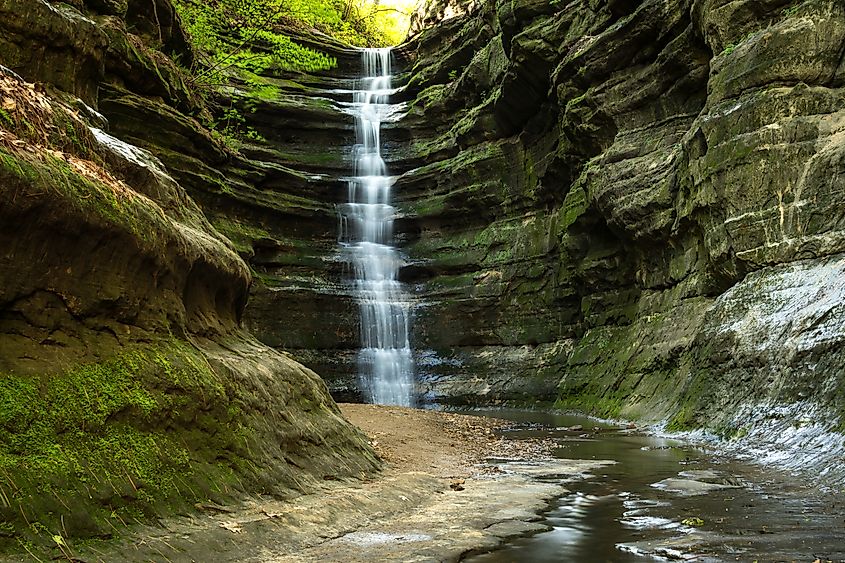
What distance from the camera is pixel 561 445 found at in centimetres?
1140

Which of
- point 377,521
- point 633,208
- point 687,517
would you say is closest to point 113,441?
point 377,521

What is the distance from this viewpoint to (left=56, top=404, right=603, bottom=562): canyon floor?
12.7 ft

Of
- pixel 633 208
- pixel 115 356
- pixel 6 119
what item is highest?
pixel 633 208

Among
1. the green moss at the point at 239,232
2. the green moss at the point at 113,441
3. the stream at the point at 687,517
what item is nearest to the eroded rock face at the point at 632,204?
the stream at the point at 687,517

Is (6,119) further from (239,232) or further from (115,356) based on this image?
(239,232)

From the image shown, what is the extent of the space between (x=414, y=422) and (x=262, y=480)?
9.62m

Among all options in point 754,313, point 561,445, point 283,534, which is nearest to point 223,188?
point 561,445

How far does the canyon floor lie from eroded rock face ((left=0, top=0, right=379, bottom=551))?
0.69ft

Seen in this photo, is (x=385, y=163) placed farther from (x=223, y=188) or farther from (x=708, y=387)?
(x=708, y=387)

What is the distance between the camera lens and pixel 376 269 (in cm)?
2738

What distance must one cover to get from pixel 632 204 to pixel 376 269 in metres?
12.8

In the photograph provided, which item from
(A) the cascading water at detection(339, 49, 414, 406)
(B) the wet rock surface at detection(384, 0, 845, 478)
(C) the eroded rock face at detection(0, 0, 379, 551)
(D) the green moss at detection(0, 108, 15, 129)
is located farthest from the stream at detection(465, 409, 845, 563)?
(A) the cascading water at detection(339, 49, 414, 406)

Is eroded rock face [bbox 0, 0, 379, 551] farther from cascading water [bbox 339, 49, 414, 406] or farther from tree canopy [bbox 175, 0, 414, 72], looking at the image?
cascading water [bbox 339, 49, 414, 406]

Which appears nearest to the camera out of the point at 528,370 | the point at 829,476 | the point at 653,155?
the point at 829,476
